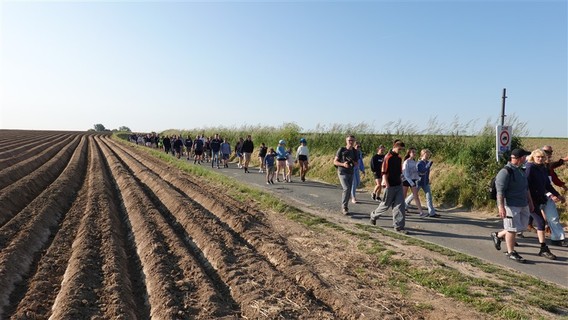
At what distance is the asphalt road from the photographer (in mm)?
5613

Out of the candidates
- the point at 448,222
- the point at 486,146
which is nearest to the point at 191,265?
the point at 448,222

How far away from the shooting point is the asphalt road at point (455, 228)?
5613mm

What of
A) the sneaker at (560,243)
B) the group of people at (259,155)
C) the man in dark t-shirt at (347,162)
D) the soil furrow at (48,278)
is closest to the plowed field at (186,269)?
the soil furrow at (48,278)

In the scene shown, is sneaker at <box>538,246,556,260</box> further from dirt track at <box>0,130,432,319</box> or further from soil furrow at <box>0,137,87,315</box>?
soil furrow at <box>0,137,87,315</box>

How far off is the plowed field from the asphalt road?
1350mm

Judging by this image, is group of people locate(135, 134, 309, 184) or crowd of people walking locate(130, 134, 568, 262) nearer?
crowd of people walking locate(130, 134, 568, 262)

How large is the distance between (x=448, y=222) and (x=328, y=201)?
343 cm

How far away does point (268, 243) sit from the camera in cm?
630

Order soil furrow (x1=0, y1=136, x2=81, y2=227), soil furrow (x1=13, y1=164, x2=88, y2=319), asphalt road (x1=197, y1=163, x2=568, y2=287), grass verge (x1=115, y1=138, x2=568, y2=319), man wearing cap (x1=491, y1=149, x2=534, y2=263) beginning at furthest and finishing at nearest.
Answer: soil furrow (x1=0, y1=136, x2=81, y2=227)
man wearing cap (x1=491, y1=149, x2=534, y2=263)
asphalt road (x1=197, y1=163, x2=568, y2=287)
soil furrow (x1=13, y1=164, x2=88, y2=319)
grass verge (x1=115, y1=138, x2=568, y2=319)

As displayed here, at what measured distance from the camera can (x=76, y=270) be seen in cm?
512

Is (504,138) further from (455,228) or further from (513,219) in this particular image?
(513,219)

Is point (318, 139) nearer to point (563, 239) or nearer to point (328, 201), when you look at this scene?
point (328, 201)

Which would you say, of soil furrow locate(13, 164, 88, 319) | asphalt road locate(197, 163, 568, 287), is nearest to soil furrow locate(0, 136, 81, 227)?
soil furrow locate(13, 164, 88, 319)

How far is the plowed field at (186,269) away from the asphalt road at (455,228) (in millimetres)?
1350
